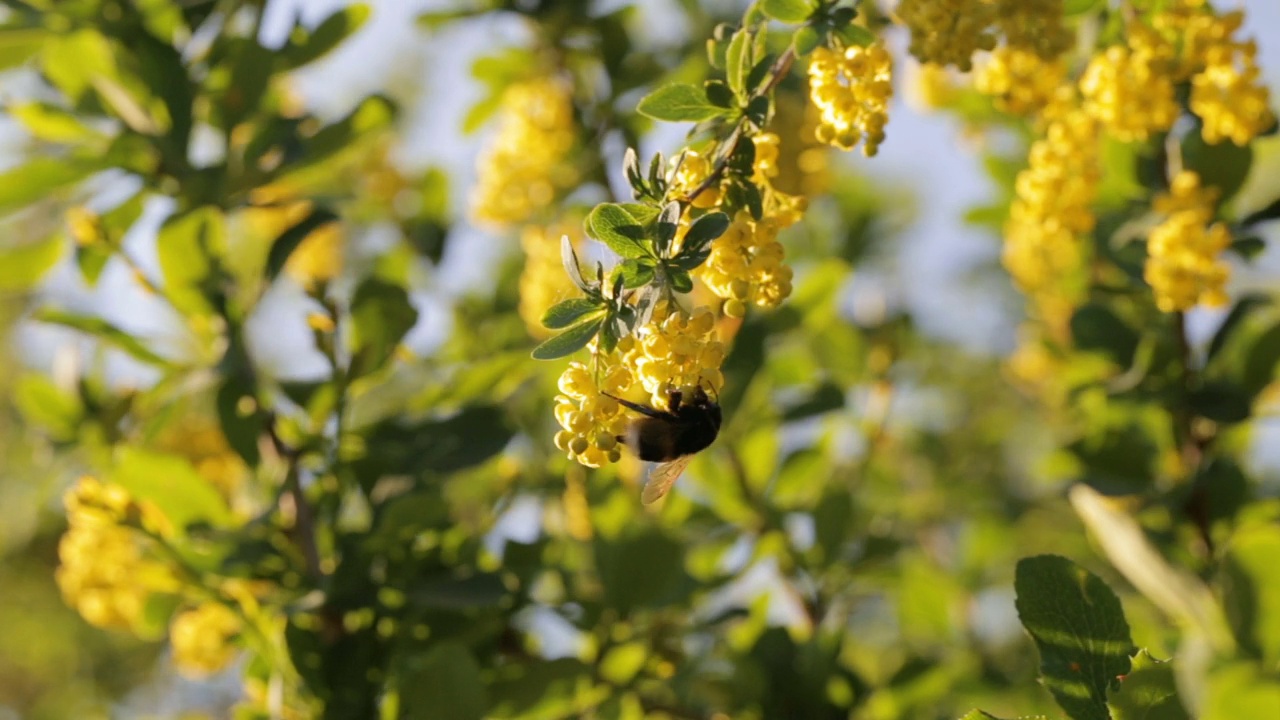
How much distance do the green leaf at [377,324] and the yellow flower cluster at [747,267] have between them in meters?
0.73

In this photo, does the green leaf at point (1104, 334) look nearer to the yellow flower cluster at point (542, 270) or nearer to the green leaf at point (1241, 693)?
the yellow flower cluster at point (542, 270)

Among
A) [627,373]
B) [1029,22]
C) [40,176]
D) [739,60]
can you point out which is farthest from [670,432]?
[40,176]

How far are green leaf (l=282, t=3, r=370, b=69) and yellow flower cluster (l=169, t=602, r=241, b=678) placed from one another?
867 millimetres

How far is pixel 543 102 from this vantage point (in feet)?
7.38

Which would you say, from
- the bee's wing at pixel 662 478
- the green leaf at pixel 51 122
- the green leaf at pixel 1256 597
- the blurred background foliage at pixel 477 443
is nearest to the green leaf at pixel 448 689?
the blurred background foliage at pixel 477 443

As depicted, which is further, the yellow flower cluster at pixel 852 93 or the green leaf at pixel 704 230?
the yellow flower cluster at pixel 852 93

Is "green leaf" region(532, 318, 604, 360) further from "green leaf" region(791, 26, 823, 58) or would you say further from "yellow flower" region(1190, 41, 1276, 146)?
"yellow flower" region(1190, 41, 1276, 146)

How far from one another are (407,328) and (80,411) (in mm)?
597

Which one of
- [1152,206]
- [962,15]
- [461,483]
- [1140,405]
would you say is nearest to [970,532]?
[1140,405]

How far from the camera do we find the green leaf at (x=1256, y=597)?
0.85 m

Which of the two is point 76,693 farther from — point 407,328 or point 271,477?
point 407,328

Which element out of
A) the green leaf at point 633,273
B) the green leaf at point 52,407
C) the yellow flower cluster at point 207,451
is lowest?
the yellow flower cluster at point 207,451

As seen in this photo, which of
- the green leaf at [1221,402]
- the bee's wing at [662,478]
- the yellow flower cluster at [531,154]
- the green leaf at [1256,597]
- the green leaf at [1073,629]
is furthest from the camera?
the yellow flower cluster at [531,154]

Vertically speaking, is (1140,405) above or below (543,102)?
below
